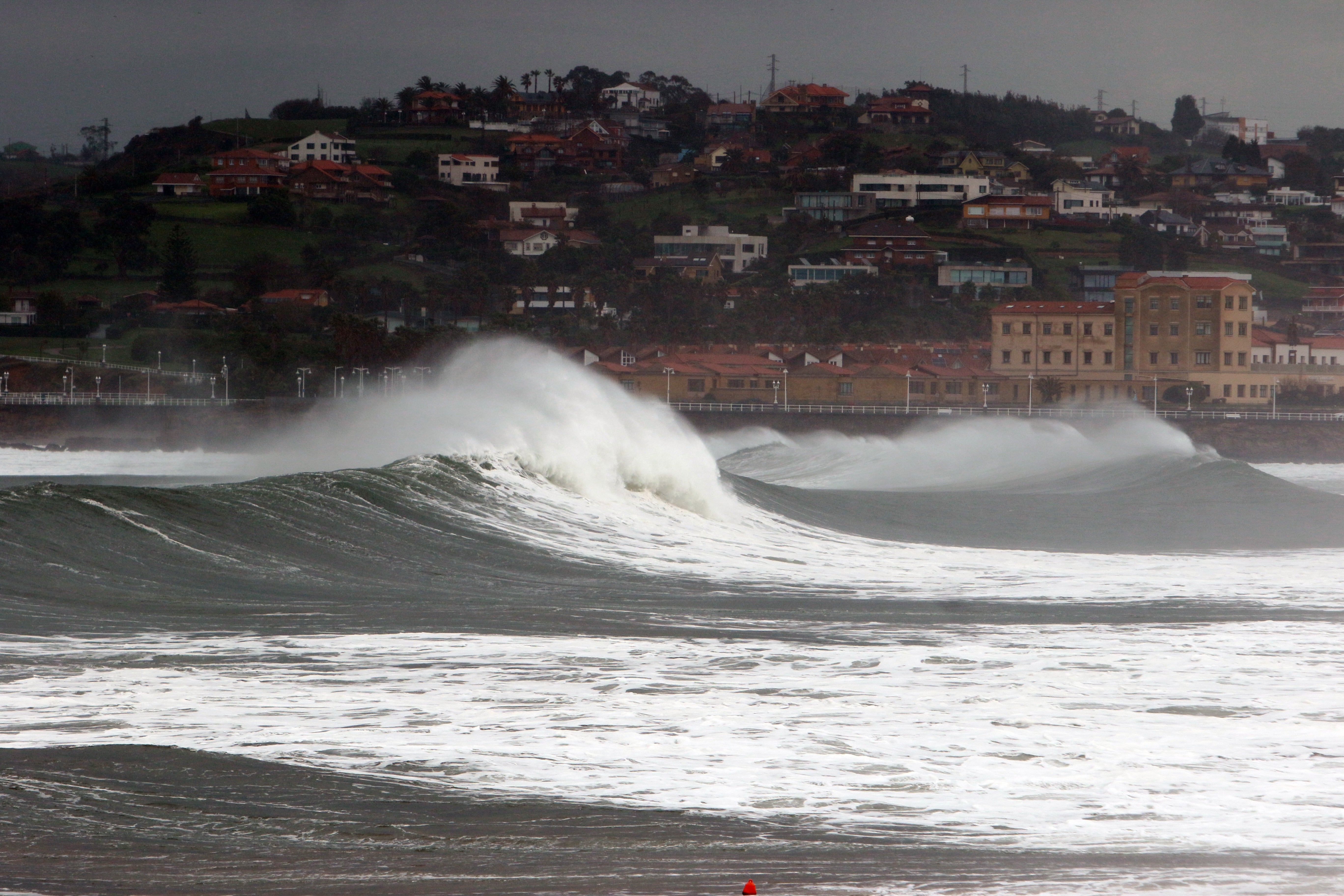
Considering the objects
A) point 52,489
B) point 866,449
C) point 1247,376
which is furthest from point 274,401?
point 52,489

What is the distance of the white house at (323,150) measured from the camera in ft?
518

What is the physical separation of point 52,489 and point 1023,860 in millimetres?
12749

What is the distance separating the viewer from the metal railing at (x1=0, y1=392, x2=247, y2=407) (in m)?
72.8

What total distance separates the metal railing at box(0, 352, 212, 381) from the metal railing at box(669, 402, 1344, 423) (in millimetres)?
28360

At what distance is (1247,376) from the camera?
264ft

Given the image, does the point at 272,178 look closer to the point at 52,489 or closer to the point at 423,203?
the point at 423,203

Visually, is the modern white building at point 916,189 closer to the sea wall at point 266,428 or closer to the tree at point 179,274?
the tree at point 179,274

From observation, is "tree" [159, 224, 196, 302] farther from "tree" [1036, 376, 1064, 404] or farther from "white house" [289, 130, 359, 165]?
"tree" [1036, 376, 1064, 404]

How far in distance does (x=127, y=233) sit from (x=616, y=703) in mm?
117119

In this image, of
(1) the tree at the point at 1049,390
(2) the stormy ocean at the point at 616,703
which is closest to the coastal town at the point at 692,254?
(1) the tree at the point at 1049,390

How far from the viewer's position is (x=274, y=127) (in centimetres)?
17525

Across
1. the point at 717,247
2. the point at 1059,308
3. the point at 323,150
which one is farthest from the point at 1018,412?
the point at 323,150

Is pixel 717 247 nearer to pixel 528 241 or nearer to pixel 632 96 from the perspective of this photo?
pixel 528 241

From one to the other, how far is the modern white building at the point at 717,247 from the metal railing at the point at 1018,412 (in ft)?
165
